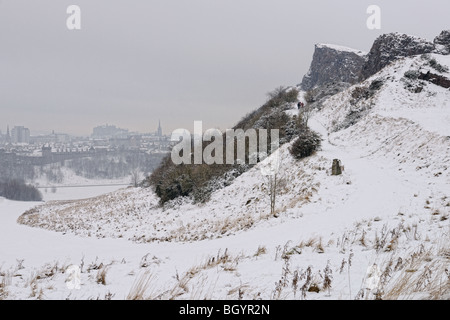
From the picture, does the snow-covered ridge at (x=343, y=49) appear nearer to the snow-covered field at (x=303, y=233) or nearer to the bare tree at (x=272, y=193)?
the snow-covered field at (x=303, y=233)

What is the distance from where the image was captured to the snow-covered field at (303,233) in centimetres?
376

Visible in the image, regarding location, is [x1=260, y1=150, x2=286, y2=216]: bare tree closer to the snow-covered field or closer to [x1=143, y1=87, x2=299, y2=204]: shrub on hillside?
the snow-covered field

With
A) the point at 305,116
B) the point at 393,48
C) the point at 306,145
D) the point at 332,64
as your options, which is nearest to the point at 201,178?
the point at 306,145

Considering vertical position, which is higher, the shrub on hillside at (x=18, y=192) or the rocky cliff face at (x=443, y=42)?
the rocky cliff face at (x=443, y=42)

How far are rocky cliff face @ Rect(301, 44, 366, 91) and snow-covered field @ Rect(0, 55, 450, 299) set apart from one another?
36503 mm

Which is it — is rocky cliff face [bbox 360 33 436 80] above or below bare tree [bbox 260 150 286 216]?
above

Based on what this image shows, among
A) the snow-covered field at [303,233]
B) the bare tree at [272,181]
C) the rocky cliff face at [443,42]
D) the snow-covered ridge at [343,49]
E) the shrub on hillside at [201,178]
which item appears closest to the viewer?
the snow-covered field at [303,233]

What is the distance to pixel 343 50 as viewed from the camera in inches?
2832

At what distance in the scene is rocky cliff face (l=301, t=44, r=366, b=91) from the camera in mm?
60750

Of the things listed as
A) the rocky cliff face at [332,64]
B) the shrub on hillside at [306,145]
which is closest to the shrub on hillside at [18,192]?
the rocky cliff face at [332,64]

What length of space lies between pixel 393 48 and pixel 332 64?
124 ft

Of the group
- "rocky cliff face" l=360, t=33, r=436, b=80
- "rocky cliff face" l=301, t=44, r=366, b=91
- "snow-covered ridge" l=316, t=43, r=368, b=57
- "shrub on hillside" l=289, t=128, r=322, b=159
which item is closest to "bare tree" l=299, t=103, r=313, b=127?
"shrub on hillside" l=289, t=128, r=322, b=159

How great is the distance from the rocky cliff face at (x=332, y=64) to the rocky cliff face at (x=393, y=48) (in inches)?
665
